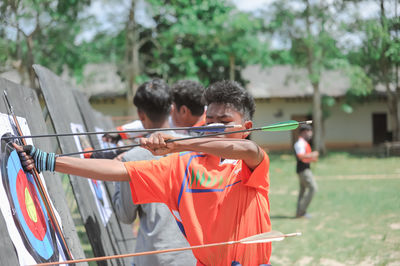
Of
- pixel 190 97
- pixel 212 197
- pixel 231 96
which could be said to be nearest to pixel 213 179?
pixel 212 197

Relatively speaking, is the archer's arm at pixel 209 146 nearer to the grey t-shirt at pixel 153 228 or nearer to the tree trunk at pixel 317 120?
the grey t-shirt at pixel 153 228

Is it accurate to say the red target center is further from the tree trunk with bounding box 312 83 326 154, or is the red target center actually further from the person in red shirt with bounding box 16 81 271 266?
the tree trunk with bounding box 312 83 326 154

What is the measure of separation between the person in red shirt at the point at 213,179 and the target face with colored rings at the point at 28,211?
0.07 meters

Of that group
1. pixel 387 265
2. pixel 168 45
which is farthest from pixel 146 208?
pixel 168 45

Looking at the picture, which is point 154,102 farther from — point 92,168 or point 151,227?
point 92,168

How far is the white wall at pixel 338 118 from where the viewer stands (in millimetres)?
24016

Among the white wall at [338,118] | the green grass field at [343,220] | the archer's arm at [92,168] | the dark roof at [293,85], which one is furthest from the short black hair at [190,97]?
the white wall at [338,118]

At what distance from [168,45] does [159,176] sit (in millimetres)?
17872

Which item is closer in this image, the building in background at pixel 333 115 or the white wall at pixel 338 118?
the building in background at pixel 333 115

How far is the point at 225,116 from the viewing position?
203 cm

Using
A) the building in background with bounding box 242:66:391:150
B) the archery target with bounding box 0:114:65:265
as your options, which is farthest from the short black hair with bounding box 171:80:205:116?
the building in background with bounding box 242:66:391:150

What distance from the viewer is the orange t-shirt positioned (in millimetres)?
1891

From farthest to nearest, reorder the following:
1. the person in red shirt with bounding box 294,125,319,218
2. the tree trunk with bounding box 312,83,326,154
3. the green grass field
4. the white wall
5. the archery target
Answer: the white wall → the tree trunk with bounding box 312,83,326,154 → the person in red shirt with bounding box 294,125,319,218 → the green grass field → the archery target

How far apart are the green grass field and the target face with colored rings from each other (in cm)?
374
